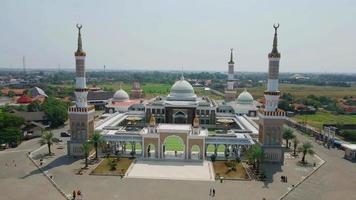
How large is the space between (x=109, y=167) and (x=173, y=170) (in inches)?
279

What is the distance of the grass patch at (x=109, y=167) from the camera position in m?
36.1

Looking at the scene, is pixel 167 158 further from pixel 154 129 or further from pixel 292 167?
pixel 292 167

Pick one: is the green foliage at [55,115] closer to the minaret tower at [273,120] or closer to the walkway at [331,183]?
the minaret tower at [273,120]

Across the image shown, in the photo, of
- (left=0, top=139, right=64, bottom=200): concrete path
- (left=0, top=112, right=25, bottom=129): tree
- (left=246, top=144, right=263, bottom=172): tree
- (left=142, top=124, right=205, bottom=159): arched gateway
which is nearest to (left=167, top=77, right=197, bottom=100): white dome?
(left=142, top=124, right=205, bottom=159): arched gateway

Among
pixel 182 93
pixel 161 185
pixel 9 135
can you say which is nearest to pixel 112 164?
pixel 161 185

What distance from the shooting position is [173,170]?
37719 millimetres

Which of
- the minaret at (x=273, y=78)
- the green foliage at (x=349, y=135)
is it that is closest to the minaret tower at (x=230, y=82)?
the green foliage at (x=349, y=135)

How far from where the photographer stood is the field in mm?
71119

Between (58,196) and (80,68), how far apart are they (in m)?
18.4

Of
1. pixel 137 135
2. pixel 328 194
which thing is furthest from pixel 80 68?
pixel 328 194

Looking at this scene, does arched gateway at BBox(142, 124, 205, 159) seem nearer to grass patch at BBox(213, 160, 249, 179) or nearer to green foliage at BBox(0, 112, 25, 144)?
grass patch at BBox(213, 160, 249, 179)

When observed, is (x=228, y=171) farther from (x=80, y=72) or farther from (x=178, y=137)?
(x=80, y=72)

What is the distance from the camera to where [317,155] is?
45.3 m

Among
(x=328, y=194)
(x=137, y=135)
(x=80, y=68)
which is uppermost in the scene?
(x=80, y=68)
